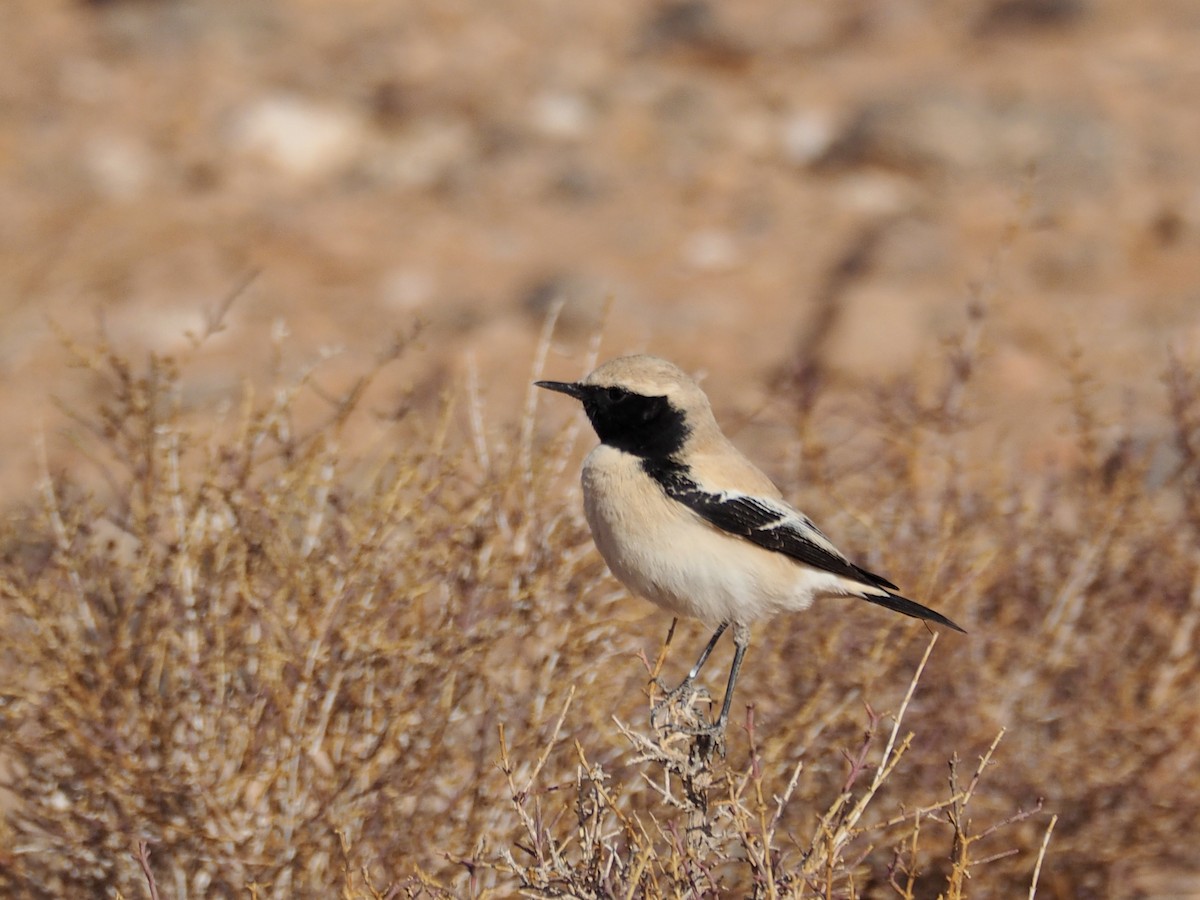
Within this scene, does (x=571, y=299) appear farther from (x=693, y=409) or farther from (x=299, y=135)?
(x=693, y=409)

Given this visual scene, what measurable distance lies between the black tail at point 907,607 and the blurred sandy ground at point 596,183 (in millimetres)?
5628

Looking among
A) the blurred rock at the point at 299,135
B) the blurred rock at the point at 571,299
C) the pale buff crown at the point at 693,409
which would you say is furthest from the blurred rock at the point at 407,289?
the pale buff crown at the point at 693,409

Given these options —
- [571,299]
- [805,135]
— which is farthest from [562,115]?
[571,299]

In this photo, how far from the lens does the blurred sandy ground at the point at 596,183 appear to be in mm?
10250

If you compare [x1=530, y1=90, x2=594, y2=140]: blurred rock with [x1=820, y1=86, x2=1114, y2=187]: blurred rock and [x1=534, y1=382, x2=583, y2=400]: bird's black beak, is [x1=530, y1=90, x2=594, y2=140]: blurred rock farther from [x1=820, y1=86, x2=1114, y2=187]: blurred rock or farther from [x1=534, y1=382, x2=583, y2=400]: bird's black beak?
[x1=534, y1=382, x2=583, y2=400]: bird's black beak

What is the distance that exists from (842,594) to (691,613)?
1.20 feet

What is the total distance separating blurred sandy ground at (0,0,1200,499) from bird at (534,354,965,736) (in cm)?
555

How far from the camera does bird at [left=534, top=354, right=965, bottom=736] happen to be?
2.95 m

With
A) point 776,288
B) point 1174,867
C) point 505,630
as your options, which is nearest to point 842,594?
point 505,630

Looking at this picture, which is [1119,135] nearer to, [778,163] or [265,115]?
[778,163]

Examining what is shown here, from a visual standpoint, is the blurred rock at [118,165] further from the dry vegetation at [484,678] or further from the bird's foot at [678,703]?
the bird's foot at [678,703]

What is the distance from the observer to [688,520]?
9.82 ft

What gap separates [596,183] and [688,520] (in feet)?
33.8

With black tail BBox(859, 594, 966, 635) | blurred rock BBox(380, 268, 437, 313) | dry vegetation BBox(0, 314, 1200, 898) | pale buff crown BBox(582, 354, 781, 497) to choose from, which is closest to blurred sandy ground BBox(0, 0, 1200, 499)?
blurred rock BBox(380, 268, 437, 313)
